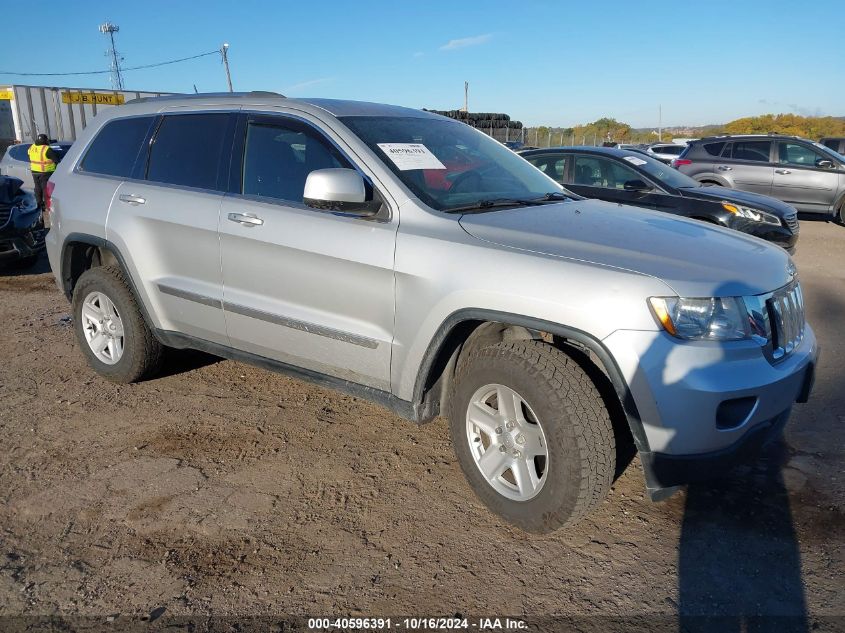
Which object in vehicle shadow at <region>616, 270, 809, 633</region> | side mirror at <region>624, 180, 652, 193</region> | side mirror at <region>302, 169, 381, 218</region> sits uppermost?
side mirror at <region>302, 169, 381, 218</region>

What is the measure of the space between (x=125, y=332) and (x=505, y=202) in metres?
2.67

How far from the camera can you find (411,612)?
2.61 metres

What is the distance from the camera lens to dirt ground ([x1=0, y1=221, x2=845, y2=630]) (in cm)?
269

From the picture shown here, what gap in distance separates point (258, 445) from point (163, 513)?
0.79m

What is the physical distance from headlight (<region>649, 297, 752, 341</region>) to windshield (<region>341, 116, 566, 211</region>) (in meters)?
1.19

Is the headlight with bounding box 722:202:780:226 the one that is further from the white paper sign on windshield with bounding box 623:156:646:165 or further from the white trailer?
the white trailer

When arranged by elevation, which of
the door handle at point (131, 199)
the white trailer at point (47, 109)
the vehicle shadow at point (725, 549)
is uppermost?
the white trailer at point (47, 109)

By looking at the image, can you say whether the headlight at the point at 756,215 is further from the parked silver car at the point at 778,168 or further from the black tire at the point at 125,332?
the black tire at the point at 125,332

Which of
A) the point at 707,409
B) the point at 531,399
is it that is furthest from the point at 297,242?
the point at 707,409

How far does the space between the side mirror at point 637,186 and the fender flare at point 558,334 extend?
223 inches

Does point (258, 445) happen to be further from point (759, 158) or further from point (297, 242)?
point (759, 158)

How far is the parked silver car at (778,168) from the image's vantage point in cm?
1332

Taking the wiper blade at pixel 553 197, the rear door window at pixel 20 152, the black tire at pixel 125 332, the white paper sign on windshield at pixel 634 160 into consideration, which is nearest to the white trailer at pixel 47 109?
the rear door window at pixel 20 152

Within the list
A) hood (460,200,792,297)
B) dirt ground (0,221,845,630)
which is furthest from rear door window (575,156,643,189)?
hood (460,200,792,297)
